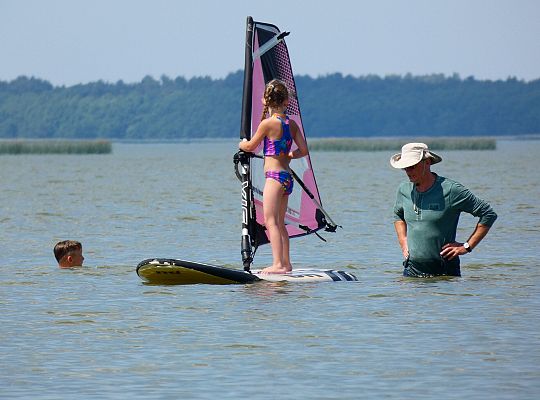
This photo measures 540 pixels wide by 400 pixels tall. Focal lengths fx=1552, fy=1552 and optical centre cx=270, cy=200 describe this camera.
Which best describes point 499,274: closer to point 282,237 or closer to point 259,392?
point 282,237

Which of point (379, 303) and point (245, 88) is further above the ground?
A: point (245, 88)

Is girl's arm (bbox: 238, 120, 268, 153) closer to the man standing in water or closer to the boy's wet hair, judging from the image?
the man standing in water

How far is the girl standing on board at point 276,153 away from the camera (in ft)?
48.3

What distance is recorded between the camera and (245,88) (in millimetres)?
15633

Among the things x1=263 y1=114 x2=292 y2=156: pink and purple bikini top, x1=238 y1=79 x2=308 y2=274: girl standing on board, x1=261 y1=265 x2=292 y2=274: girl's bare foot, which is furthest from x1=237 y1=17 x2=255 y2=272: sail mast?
x1=263 y1=114 x2=292 y2=156: pink and purple bikini top

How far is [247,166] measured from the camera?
15.5 metres

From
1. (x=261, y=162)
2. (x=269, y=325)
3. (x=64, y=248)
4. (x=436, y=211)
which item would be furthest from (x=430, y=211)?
(x=64, y=248)

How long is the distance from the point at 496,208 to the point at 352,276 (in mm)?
14651

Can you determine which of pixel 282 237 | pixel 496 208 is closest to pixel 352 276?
pixel 282 237

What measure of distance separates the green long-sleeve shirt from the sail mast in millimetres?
1951

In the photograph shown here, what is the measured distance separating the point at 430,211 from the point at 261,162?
8.65 feet

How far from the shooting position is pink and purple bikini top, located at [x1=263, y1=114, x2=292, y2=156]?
48.5 feet

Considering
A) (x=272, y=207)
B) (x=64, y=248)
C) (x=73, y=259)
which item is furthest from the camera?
(x=73, y=259)

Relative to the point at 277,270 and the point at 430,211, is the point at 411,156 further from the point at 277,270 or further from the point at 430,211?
the point at 277,270
